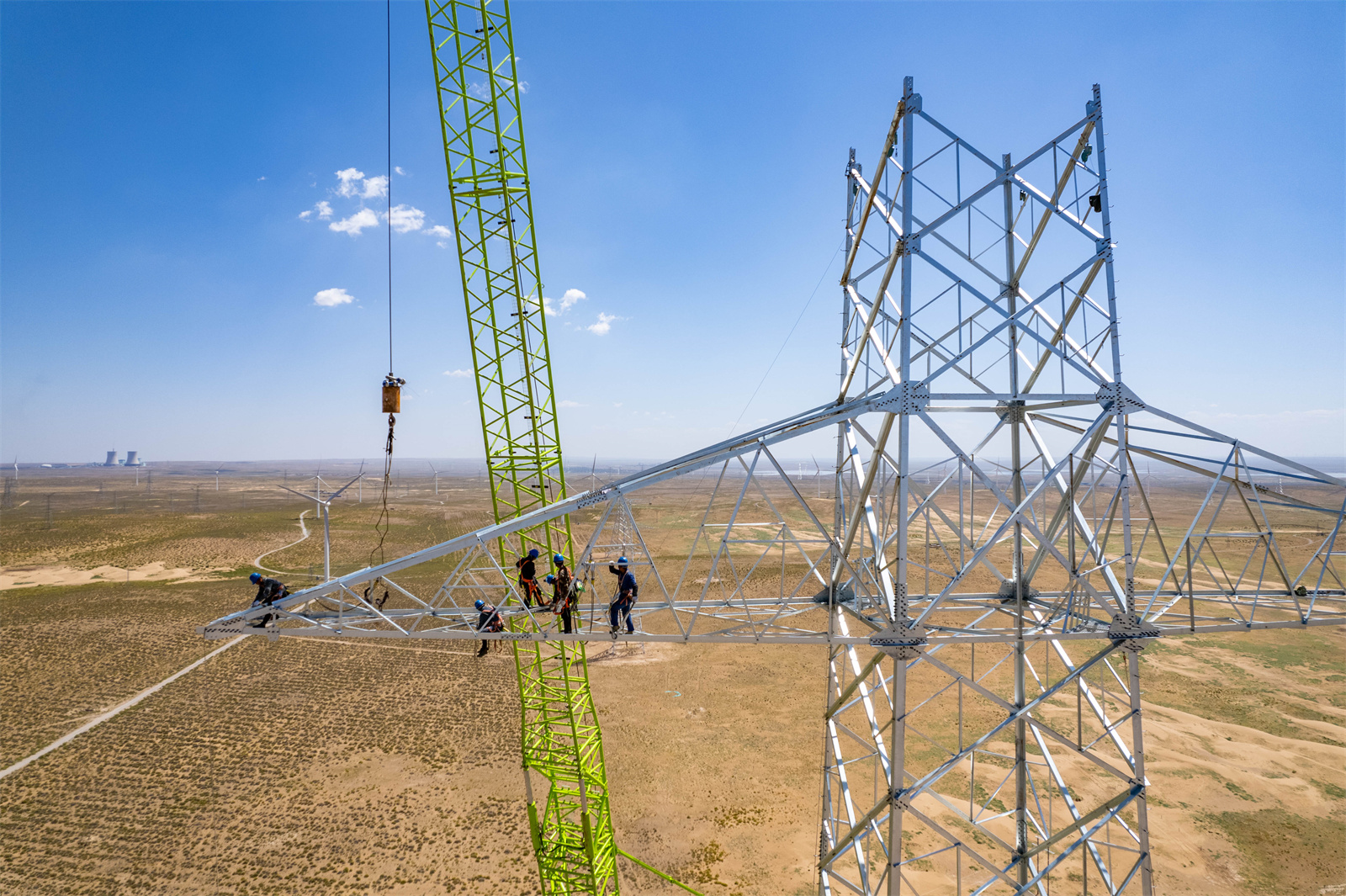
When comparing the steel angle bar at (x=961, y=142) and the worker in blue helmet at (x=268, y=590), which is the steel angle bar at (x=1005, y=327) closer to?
the steel angle bar at (x=961, y=142)

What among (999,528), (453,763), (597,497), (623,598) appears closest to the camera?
(999,528)

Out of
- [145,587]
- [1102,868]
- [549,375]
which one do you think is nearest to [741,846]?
[1102,868]

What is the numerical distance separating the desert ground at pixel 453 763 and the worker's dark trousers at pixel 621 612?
425 inches

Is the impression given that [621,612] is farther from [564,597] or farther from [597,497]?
[597,497]

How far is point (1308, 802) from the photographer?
70.2 ft

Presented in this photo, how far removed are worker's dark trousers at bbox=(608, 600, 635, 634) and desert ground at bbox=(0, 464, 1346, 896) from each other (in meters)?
10.8

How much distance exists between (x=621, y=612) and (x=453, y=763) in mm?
16673

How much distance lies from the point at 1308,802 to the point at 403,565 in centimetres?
3143

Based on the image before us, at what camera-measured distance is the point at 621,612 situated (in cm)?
1432

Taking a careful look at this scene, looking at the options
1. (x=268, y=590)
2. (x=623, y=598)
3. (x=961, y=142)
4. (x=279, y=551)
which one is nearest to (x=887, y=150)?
(x=961, y=142)

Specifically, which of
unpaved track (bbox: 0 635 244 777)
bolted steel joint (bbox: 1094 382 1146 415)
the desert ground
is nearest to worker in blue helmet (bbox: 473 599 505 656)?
the desert ground

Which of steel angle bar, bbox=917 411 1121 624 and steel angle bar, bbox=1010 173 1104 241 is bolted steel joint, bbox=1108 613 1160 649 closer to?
steel angle bar, bbox=917 411 1121 624

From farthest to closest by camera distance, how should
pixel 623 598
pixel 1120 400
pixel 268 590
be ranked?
pixel 268 590, pixel 623 598, pixel 1120 400

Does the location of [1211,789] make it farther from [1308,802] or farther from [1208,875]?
[1208,875]
